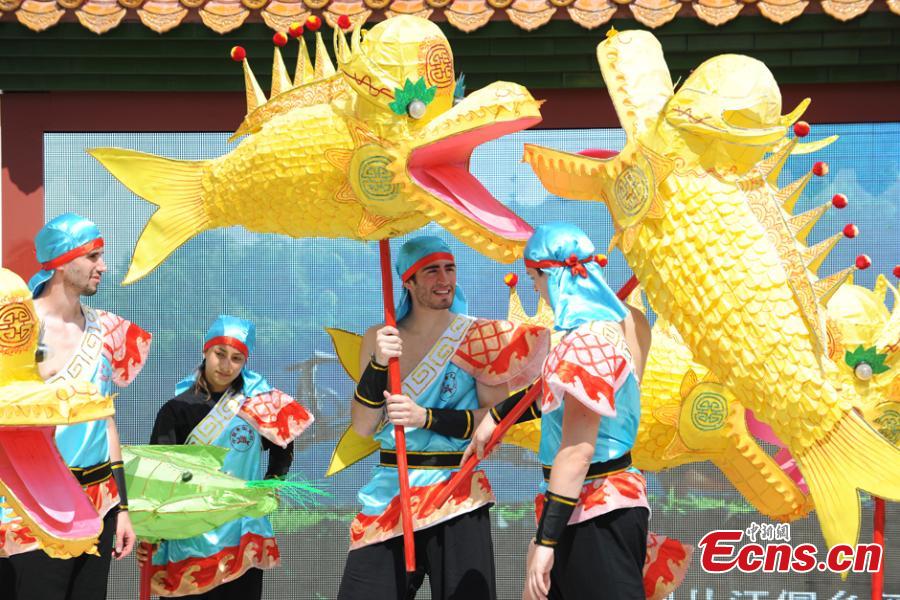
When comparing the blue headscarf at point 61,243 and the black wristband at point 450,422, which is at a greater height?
the blue headscarf at point 61,243

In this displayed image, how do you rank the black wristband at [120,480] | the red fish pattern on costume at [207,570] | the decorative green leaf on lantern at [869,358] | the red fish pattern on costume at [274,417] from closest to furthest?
the black wristband at [120,480]
the decorative green leaf on lantern at [869,358]
the red fish pattern on costume at [207,570]
the red fish pattern on costume at [274,417]

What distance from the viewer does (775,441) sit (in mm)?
3656

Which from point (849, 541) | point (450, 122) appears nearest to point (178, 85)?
point (450, 122)

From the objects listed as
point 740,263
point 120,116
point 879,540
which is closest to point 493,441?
point 740,263

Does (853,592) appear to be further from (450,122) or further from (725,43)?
(450,122)

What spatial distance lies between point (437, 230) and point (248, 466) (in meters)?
1.50

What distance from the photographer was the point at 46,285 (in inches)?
130

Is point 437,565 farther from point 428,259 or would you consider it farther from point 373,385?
point 428,259

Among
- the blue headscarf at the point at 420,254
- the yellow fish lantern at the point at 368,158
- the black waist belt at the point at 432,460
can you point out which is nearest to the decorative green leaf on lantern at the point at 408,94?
the yellow fish lantern at the point at 368,158

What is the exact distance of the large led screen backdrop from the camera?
4.81m

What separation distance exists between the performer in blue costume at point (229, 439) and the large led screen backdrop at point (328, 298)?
85 cm

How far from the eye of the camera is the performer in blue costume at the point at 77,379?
311 cm

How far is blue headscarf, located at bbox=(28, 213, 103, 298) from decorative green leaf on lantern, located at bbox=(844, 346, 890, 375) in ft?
7.02

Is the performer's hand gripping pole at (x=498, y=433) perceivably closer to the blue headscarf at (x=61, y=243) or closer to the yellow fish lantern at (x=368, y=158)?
the yellow fish lantern at (x=368, y=158)
